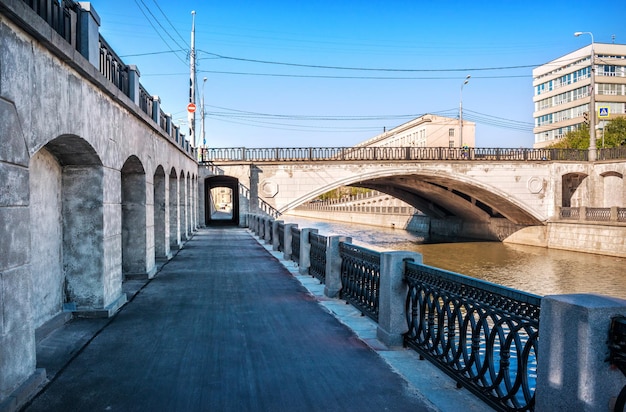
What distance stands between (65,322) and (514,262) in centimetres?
2428

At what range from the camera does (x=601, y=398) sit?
280 centimetres

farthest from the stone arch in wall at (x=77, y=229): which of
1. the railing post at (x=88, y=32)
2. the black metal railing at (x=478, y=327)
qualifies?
the black metal railing at (x=478, y=327)

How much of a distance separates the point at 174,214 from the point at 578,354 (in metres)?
15.8

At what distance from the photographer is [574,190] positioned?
36.1 meters

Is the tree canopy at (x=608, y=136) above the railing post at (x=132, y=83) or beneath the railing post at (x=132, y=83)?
above

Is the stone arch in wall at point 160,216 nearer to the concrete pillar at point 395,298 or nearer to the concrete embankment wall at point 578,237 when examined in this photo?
the concrete pillar at point 395,298

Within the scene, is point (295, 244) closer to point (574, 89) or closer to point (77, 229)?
point (77, 229)

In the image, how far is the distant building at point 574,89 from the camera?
60.6m

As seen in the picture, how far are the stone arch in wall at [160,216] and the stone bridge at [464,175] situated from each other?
59.5 ft

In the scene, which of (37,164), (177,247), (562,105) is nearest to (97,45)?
(37,164)

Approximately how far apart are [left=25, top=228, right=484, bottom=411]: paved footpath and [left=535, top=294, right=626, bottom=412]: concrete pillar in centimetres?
119

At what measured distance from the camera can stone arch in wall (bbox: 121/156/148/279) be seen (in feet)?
33.9

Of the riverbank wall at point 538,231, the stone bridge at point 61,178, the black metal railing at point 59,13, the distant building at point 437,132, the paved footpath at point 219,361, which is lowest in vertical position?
the riverbank wall at point 538,231

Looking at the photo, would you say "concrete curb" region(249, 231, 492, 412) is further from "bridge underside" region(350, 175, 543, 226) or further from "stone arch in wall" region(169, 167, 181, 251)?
"bridge underside" region(350, 175, 543, 226)
